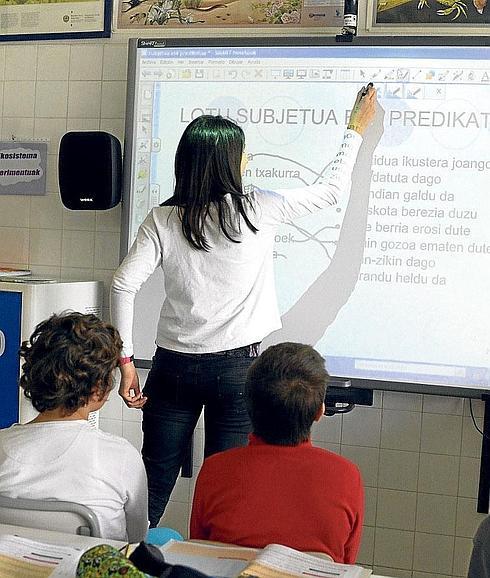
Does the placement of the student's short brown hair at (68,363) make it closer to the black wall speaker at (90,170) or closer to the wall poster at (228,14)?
the black wall speaker at (90,170)

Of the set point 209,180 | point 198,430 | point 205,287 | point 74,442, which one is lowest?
point 198,430

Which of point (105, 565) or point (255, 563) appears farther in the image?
point (255, 563)

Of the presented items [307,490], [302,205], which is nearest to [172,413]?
[302,205]

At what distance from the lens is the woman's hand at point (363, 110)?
3199mm

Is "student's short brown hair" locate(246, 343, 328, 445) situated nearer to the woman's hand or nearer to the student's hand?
the student's hand

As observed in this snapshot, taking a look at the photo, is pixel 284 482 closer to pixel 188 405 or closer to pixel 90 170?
pixel 188 405

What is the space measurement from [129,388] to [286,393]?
90 centimetres

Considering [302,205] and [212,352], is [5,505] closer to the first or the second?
[212,352]

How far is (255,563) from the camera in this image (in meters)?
1.45

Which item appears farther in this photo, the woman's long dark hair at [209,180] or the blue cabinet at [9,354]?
the blue cabinet at [9,354]

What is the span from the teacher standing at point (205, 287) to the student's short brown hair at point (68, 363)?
67cm

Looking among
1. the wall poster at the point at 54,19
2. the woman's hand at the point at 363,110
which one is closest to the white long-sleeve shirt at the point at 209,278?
the woman's hand at the point at 363,110

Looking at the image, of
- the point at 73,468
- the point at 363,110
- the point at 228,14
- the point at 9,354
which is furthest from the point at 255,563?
the point at 228,14

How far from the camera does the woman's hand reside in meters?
3.20
